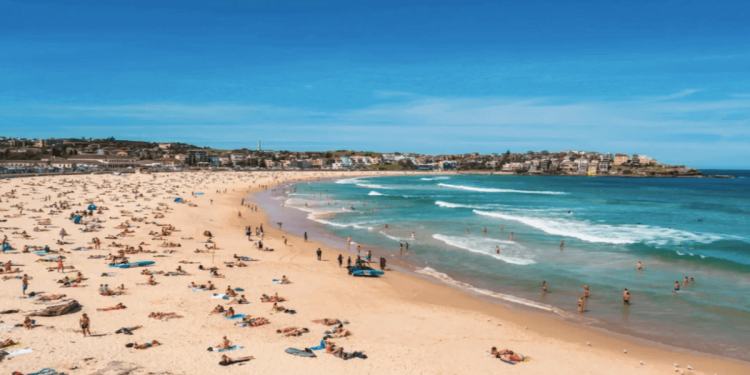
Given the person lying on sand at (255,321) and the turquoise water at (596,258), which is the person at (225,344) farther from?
the turquoise water at (596,258)

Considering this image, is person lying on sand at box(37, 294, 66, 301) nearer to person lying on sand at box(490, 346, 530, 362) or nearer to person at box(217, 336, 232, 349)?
person at box(217, 336, 232, 349)

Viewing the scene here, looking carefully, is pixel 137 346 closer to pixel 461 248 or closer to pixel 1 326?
pixel 1 326

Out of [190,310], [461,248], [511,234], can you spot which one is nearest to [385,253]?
[461,248]

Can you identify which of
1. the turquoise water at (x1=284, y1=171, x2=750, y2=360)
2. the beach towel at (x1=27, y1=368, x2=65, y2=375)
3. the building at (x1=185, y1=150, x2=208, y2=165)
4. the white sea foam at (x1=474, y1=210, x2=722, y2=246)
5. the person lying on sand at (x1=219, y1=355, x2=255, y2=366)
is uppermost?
the building at (x1=185, y1=150, x2=208, y2=165)

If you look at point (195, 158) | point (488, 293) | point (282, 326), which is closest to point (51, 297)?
point (282, 326)

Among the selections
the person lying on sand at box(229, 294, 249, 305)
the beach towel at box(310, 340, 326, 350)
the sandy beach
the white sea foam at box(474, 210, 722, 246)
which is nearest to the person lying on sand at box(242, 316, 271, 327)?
the sandy beach
